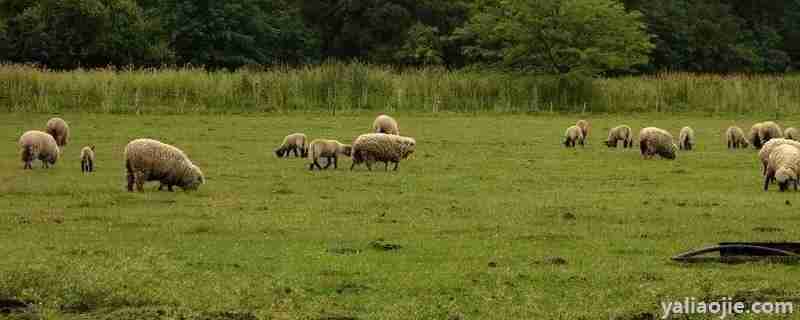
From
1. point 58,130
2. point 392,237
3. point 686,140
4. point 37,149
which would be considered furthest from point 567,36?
point 392,237

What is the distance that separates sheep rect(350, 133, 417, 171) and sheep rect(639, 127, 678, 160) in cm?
661

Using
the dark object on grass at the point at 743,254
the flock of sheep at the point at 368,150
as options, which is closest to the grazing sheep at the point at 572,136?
the flock of sheep at the point at 368,150

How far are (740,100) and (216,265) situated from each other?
40.0 m

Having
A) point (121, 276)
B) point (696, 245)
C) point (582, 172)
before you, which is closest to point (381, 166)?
point (582, 172)

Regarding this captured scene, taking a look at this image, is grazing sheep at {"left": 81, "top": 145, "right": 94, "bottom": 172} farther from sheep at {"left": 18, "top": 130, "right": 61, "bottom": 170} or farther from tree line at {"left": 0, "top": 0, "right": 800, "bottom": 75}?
tree line at {"left": 0, "top": 0, "right": 800, "bottom": 75}

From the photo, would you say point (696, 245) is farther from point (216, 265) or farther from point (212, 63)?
point (212, 63)

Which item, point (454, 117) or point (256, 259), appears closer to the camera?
point (256, 259)

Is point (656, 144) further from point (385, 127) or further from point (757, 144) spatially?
point (385, 127)

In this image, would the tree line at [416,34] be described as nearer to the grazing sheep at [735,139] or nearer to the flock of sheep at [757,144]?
the grazing sheep at [735,139]

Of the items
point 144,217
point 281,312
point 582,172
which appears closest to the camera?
point 281,312

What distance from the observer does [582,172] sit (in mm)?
24891

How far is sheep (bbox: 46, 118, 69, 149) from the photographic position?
29.1m

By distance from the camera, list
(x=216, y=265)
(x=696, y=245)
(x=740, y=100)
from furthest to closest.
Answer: (x=740, y=100)
(x=696, y=245)
(x=216, y=265)

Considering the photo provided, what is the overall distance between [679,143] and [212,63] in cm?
4692
